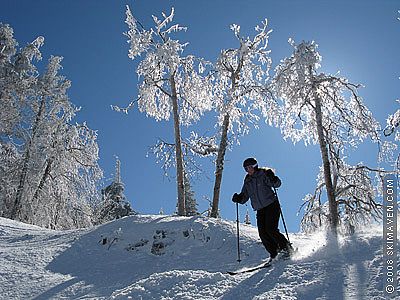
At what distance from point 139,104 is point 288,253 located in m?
11.7

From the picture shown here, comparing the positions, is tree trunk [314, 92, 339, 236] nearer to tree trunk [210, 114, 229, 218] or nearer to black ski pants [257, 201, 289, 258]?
tree trunk [210, 114, 229, 218]

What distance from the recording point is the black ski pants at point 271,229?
7221mm

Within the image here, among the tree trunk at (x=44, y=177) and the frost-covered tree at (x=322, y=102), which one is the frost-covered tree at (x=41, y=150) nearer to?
the tree trunk at (x=44, y=177)

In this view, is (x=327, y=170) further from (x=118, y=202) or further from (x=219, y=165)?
(x=118, y=202)

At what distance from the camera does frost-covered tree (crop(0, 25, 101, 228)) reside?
20.0m

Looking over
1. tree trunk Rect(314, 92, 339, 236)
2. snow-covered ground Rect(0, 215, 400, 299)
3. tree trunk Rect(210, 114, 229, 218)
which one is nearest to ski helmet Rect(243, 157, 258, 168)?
snow-covered ground Rect(0, 215, 400, 299)

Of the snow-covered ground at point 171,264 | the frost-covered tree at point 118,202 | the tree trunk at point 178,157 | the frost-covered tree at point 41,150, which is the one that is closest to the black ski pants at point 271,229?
the snow-covered ground at point 171,264

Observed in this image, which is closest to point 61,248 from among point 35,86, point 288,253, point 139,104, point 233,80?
point 288,253

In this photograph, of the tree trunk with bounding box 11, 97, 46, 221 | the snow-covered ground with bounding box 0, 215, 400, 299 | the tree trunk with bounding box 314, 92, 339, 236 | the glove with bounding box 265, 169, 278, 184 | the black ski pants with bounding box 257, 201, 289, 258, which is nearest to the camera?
the snow-covered ground with bounding box 0, 215, 400, 299

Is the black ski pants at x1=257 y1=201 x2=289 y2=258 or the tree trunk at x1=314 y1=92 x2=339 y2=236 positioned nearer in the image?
the black ski pants at x1=257 y1=201 x2=289 y2=258

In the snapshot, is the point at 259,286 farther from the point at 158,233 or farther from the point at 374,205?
the point at 374,205

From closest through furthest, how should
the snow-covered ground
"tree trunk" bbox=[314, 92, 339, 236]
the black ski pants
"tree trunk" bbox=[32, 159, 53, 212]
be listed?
the snow-covered ground → the black ski pants → "tree trunk" bbox=[314, 92, 339, 236] → "tree trunk" bbox=[32, 159, 53, 212]

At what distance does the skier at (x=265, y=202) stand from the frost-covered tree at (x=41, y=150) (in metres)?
15.2

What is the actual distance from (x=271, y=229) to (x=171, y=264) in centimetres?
255
